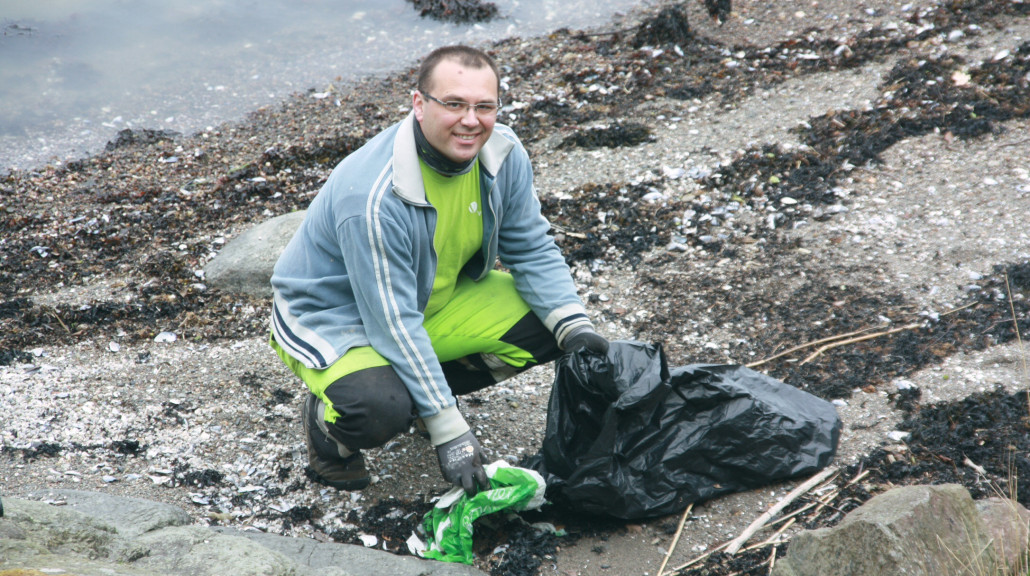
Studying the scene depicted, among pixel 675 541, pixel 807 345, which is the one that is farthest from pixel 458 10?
pixel 675 541

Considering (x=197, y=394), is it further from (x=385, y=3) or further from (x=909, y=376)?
(x=385, y=3)

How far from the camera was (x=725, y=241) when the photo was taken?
4.84 metres

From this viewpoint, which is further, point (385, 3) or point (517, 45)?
point (385, 3)

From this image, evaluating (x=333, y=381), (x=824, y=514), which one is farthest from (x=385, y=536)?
(x=824, y=514)

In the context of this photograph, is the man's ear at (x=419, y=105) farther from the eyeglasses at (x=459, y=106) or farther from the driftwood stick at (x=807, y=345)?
the driftwood stick at (x=807, y=345)

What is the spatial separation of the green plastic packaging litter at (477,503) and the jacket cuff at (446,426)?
0.17 m

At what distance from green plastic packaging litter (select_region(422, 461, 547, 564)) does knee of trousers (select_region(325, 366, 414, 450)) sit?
34cm

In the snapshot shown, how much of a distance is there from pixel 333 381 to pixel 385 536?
65cm

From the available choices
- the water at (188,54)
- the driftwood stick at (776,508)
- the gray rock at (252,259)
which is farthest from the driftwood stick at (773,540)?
the water at (188,54)

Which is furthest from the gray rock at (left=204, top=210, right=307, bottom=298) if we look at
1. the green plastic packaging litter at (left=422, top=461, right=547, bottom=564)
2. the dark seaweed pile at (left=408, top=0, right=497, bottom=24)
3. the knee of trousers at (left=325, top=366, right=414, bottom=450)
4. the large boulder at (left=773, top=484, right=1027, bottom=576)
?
the dark seaweed pile at (left=408, top=0, right=497, bottom=24)

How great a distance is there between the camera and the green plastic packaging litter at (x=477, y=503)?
2785mm

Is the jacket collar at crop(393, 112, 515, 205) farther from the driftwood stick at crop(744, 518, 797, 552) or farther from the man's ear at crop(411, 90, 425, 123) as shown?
the driftwood stick at crop(744, 518, 797, 552)

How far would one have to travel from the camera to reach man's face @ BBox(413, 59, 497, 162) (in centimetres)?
279

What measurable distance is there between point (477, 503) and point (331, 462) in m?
0.72
